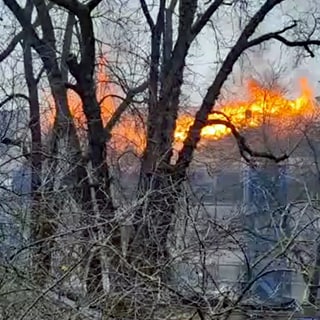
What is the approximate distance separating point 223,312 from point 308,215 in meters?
0.94

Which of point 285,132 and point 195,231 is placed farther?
point 285,132

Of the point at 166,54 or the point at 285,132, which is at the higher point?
the point at 166,54

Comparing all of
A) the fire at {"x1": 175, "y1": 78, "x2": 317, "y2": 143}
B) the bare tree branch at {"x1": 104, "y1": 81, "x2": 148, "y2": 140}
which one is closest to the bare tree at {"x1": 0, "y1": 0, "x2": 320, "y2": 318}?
the bare tree branch at {"x1": 104, "y1": 81, "x2": 148, "y2": 140}

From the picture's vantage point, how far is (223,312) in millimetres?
4184

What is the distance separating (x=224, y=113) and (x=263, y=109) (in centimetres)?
55

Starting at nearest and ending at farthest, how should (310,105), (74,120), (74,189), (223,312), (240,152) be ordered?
1. (223,312)
2. (74,189)
3. (74,120)
4. (240,152)
5. (310,105)

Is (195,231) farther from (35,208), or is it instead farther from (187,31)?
(187,31)

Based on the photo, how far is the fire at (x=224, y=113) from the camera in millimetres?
7441

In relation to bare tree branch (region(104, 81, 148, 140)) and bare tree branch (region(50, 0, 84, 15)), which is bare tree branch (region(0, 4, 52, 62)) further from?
bare tree branch (region(50, 0, 84, 15))

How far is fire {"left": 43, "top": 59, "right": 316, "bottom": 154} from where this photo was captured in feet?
24.4

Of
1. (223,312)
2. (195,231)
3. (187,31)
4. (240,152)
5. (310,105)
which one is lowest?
(223,312)

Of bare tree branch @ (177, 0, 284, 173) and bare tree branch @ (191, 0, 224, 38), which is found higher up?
bare tree branch @ (191, 0, 224, 38)

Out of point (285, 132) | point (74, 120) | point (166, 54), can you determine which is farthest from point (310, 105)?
point (74, 120)

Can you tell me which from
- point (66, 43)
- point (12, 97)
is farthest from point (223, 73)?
point (12, 97)
